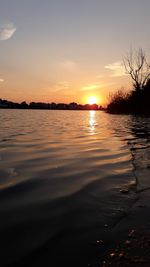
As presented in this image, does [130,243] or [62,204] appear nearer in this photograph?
[130,243]

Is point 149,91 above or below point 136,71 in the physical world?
→ below

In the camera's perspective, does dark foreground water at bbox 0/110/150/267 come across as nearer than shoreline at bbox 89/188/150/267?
No

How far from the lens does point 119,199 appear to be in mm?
4172

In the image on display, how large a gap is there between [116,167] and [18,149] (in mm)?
3812

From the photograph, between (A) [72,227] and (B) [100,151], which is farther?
(B) [100,151]

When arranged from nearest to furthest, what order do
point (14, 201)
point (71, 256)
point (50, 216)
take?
point (71, 256)
point (50, 216)
point (14, 201)

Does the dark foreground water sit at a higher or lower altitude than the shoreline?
lower

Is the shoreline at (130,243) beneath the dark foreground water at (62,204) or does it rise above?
above

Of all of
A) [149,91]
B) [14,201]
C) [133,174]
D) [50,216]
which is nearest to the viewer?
[50,216]

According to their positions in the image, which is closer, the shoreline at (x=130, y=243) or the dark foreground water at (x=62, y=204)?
the shoreline at (x=130, y=243)

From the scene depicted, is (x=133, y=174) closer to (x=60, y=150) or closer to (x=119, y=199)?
(x=119, y=199)

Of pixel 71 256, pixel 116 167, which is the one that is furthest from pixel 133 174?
pixel 71 256

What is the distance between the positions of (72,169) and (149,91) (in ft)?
160

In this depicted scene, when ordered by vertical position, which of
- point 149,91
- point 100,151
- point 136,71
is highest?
point 136,71
